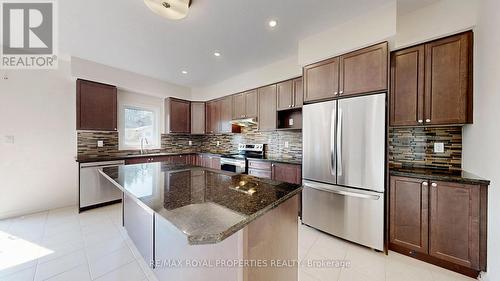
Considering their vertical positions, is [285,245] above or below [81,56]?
below

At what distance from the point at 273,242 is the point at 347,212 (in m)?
1.52

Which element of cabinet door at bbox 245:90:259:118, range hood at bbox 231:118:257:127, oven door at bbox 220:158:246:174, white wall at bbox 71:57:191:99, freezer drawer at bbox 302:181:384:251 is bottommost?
freezer drawer at bbox 302:181:384:251

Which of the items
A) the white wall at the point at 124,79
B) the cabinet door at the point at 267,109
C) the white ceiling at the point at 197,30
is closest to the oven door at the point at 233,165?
the cabinet door at the point at 267,109

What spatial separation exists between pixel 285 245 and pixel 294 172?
170cm

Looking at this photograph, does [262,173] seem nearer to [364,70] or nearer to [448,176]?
[364,70]

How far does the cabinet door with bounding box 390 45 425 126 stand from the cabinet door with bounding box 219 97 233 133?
305 cm

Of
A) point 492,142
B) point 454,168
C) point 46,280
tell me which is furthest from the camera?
point 454,168

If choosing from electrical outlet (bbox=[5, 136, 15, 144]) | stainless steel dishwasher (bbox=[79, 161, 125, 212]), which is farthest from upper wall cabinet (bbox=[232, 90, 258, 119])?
electrical outlet (bbox=[5, 136, 15, 144])

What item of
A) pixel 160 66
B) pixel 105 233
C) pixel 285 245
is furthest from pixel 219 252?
pixel 160 66

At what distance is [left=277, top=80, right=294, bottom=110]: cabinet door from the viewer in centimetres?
326

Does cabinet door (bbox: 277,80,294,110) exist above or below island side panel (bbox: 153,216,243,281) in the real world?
above

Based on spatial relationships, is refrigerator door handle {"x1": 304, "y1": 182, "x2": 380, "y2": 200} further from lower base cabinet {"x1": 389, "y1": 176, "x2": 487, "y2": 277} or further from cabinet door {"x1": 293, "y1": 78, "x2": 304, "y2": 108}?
cabinet door {"x1": 293, "y1": 78, "x2": 304, "y2": 108}

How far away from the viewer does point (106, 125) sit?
3.60m

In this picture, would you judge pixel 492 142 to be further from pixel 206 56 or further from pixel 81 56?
pixel 81 56
